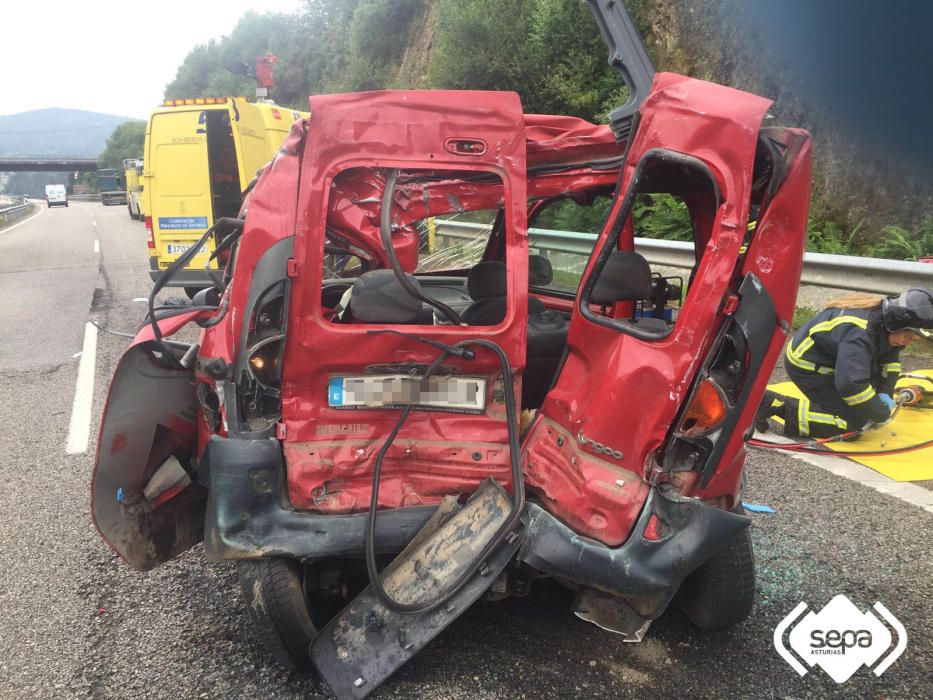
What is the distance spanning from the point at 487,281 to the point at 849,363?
9.41 ft

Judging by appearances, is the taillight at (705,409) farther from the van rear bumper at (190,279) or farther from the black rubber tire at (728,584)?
the van rear bumper at (190,279)

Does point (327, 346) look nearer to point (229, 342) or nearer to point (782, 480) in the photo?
point (229, 342)

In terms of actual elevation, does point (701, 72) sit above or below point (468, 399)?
above

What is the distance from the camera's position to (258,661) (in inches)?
103

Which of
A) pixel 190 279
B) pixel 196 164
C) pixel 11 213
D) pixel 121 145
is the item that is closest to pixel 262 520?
pixel 190 279

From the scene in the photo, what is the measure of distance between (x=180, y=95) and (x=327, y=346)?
72899mm

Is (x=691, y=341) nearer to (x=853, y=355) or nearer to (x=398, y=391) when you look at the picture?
(x=398, y=391)

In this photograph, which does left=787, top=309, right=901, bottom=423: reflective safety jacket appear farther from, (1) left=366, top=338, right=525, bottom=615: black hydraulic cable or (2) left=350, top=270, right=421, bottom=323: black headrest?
(2) left=350, top=270, right=421, bottom=323: black headrest

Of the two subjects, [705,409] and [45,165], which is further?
[45,165]

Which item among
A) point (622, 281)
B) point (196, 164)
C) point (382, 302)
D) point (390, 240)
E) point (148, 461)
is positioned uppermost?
point (390, 240)

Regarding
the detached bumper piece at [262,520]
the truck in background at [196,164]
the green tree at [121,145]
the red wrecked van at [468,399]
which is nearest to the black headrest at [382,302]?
the red wrecked van at [468,399]

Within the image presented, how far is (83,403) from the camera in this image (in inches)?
226

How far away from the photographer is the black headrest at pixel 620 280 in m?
2.65

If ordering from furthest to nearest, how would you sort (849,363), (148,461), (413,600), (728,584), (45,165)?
(45,165), (849,363), (148,461), (728,584), (413,600)
